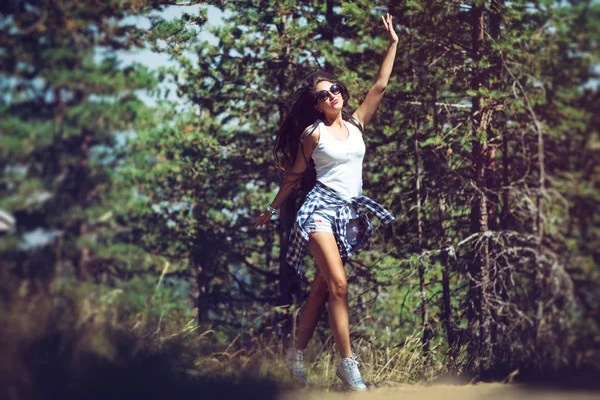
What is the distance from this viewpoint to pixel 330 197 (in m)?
4.23

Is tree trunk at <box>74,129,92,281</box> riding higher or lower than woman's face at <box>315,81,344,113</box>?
lower

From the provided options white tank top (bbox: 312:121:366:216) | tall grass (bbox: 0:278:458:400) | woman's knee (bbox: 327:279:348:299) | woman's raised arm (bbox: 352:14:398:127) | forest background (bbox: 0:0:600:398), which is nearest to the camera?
tall grass (bbox: 0:278:458:400)

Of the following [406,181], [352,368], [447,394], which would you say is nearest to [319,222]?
[352,368]

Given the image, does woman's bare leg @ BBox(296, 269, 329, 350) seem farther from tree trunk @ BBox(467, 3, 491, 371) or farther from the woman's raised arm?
tree trunk @ BBox(467, 3, 491, 371)

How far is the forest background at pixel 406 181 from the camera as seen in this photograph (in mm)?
5016

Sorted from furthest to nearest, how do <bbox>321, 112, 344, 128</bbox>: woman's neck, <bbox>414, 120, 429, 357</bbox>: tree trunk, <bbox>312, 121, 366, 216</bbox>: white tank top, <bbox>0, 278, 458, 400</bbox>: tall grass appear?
<bbox>414, 120, 429, 357</bbox>: tree trunk < <bbox>321, 112, 344, 128</bbox>: woman's neck < <bbox>312, 121, 366, 216</bbox>: white tank top < <bbox>0, 278, 458, 400</bbox>: tall grass

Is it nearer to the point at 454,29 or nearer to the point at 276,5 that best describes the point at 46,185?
the point at 276,5

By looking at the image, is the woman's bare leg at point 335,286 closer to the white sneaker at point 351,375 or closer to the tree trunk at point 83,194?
the white sneaker at point 351,375

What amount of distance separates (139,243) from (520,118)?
338 centimetres

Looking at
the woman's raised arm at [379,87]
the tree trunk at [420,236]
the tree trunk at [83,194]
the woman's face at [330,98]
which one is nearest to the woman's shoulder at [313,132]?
the woman's face at [330,98]

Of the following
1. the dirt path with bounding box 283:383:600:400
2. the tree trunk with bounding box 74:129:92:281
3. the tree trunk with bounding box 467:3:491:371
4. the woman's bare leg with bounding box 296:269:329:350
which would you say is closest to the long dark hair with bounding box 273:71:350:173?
the woman's bare leg with bounding box 296:269:329:350

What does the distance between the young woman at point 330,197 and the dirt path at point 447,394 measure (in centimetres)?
15

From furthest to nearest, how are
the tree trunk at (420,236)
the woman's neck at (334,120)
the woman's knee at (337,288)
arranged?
the tree trunk at (420,236), the woman's neck at (334,120), the woman's knee at (337,288)

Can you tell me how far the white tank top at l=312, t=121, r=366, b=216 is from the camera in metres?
4.17
